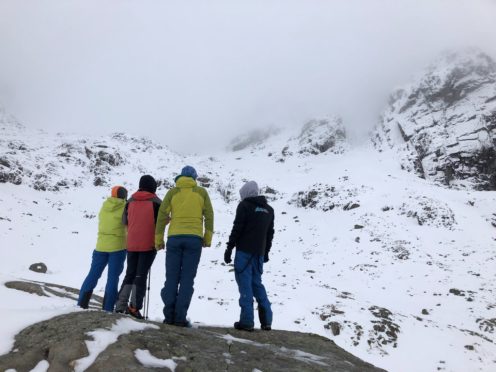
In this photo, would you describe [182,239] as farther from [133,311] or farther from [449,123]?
[449,123]

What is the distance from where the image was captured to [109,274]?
691 cm

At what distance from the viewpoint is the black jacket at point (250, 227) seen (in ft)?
21.4

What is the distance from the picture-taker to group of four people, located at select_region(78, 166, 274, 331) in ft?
19.5

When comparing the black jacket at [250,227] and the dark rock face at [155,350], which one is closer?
the dark rock face at [155,350]

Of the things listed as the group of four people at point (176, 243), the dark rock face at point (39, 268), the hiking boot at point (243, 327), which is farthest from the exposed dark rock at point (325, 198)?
the hiking boot at point (243, 327)

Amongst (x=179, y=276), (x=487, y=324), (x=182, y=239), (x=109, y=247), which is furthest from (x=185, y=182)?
(x=487, y=324)

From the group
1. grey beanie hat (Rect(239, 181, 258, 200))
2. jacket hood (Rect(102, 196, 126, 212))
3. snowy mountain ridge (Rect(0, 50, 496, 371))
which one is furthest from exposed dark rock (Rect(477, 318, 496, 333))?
jacket hood (Rect(102, 196, 126, 212))

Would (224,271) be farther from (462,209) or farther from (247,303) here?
(462,209)

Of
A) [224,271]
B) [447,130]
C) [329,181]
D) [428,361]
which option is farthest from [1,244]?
[447,130]

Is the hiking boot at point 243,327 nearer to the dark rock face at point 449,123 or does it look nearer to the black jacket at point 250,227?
the black jacket at point 250,227

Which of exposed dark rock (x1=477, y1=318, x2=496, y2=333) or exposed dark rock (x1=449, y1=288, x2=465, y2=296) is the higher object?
exposed dark rock (x1=449, y1=288, x2=465, y2=296)

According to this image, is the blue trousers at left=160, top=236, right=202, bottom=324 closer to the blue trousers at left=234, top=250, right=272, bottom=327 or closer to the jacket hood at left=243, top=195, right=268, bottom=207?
the blue trousers at left=234, top=250, right=272, bottom=327

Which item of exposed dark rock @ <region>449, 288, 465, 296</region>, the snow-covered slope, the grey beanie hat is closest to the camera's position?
the grey beanie hat

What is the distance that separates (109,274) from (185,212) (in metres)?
2.13
